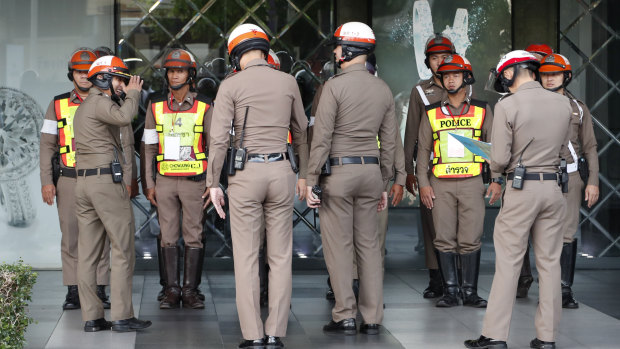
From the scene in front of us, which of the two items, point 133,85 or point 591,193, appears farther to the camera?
point 591,193

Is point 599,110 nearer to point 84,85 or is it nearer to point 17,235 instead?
point 84,85

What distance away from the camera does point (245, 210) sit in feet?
18.9

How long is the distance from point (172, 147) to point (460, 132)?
2134 mm

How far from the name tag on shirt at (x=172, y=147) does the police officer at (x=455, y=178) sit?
1.81 meters

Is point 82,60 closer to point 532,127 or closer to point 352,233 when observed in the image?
point 352,233

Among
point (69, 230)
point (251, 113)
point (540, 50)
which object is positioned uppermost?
point (540, 50)

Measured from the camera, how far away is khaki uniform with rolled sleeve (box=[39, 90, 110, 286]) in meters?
7.29

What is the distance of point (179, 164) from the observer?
7215 mm

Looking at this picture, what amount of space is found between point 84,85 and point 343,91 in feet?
7.19

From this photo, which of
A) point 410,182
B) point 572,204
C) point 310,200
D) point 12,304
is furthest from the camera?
point 410,182

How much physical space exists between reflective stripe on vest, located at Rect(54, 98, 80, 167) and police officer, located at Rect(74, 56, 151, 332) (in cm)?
91

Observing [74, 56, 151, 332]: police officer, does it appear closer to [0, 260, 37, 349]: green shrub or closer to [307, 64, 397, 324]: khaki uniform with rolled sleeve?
[0, 260, 37, 349]: green shrub

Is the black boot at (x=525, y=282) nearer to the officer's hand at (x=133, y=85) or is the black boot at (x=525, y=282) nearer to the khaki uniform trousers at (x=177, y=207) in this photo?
the khaki uniform trousers at (x=177, y=207)

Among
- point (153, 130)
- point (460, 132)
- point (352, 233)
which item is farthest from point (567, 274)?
point (153, 130)
